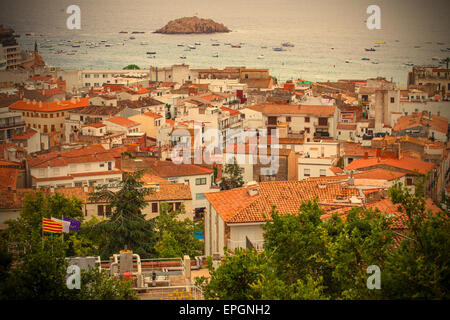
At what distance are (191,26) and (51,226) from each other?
28492mm

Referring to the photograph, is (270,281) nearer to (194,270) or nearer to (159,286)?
(159,286)

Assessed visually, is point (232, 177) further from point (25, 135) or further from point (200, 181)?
point (25, 135)

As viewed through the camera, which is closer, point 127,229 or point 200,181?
point 127,229

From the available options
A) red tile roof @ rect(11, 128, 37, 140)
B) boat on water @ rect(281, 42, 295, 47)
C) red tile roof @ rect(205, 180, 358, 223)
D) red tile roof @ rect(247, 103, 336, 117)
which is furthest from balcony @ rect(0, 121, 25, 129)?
boat on water @ rect(281, 42, 295, 47)

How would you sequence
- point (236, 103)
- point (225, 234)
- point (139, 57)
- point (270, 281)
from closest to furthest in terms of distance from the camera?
point (270, 281) < point (225, 234) < point (236, 103) < point (139, 57)

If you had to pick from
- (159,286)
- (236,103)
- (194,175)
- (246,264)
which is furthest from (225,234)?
(236,103)

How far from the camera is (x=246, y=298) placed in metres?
4.23

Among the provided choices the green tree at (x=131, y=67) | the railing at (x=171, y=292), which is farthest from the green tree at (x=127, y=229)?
the green tree at (x=131, y=67)

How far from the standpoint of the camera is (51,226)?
5.81m

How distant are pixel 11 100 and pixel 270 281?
18.6m

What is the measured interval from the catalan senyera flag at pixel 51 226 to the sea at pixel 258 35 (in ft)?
46.8

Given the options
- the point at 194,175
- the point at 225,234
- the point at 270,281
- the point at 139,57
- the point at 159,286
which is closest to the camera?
the point at 270,281

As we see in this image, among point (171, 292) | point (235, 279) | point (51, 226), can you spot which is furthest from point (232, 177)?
point (235, 279)
